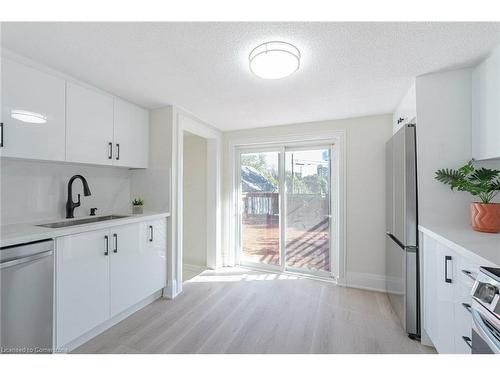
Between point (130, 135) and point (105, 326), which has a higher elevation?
point (130, 135)

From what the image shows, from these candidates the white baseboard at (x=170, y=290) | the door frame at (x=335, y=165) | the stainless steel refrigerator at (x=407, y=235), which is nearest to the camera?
the stainless steel refrigerator at (x=407, y=235)

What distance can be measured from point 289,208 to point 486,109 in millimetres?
2193

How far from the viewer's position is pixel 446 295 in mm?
1348

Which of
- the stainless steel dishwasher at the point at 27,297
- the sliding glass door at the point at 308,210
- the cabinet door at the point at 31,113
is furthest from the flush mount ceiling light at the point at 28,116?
the sliding glass door at the point at 308,210

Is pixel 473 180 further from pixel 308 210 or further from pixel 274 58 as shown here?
pixel 308 210

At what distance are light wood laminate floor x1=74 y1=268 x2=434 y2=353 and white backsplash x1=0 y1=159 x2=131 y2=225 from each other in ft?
3.89

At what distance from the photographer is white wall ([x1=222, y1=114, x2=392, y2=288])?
2.64m

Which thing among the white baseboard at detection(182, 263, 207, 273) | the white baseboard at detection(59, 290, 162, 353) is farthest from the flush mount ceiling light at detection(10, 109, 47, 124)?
the white baseboard at detection(182, 263, 207, 273)

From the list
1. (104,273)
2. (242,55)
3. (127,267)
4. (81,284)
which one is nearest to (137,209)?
(127,267)

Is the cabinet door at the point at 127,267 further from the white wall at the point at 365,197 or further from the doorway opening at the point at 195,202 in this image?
the white wall at the point at 365,197

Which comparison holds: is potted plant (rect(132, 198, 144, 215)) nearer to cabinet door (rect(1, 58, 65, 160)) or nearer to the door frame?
cabinet door (rect(1, 58, 65, 160))

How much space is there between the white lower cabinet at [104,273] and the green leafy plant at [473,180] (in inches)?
104

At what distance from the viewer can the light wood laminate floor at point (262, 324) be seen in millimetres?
1638

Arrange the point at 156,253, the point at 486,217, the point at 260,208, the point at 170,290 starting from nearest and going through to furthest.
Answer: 1. the point at 486,217
2. the point at 156,253
3. the point at 170,290
4. the point at 260,208
